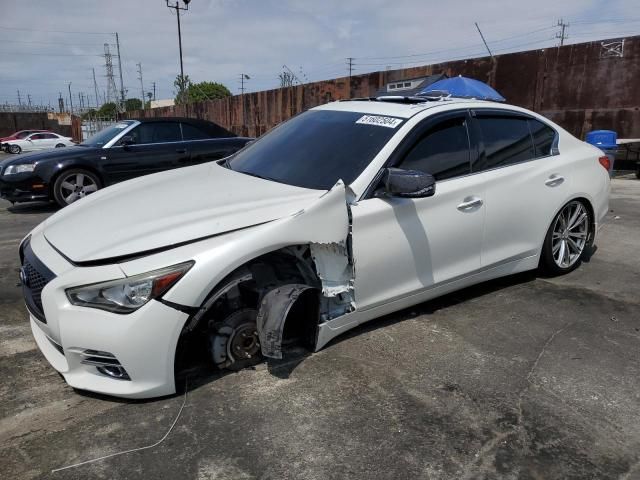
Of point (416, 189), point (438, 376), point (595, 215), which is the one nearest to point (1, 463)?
point (438, 376)

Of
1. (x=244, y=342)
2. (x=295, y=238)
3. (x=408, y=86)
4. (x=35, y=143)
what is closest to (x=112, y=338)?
(x=244, y=342)

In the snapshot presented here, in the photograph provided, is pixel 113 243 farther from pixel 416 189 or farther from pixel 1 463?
pixel 416 189

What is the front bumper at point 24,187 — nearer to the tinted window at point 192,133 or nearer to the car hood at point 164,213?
the tinted window at point 192,133

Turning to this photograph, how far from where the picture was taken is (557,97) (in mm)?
11758

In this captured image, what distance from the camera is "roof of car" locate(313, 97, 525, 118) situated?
3596 millimetres

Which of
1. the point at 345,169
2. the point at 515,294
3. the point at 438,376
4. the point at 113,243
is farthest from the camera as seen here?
the point at 515,294

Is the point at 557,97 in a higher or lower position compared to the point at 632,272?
higher

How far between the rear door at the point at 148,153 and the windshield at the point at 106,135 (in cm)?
24

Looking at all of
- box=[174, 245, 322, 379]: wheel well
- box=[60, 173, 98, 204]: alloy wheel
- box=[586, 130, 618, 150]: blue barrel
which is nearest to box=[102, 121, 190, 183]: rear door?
box=[60, 173, 98, 204]: alloy wheel

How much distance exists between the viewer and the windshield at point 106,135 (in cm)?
830

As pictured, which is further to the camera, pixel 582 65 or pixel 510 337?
pixel 582 65

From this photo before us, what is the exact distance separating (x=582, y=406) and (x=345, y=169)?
1.89m

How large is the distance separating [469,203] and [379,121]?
85cm

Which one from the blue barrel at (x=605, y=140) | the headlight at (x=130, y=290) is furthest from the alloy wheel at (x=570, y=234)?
the headlight at (x=130, y=290)
